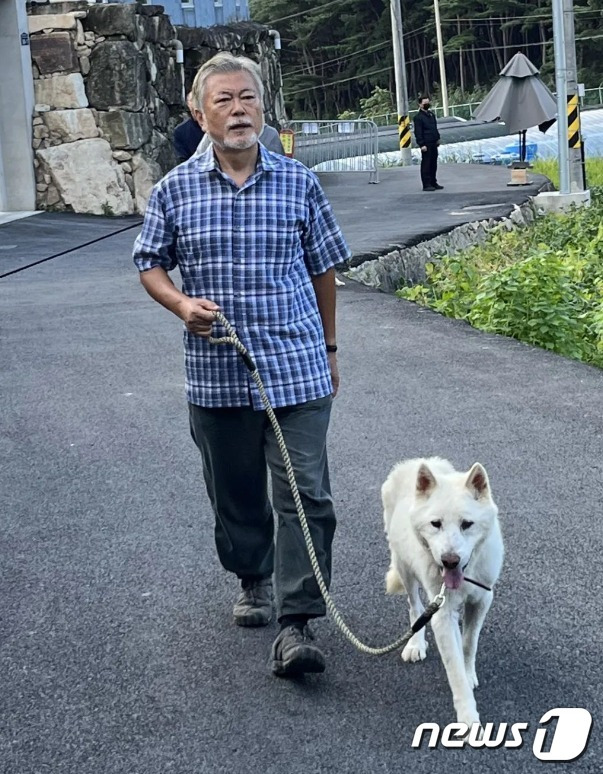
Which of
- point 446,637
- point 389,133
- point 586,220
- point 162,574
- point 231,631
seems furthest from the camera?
point 389,133

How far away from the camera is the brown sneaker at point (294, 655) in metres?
4.59

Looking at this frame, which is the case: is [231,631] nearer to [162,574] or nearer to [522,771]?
[162,574]

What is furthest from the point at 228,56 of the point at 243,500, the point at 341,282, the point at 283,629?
the point at 341,282

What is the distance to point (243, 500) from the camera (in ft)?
16.6

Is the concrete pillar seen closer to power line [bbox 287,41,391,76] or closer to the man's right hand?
the man's right hand

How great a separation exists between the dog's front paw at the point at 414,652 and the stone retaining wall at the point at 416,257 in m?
11.0

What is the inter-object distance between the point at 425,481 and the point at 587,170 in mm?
33048

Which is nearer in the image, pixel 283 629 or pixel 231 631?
pixel 283 629

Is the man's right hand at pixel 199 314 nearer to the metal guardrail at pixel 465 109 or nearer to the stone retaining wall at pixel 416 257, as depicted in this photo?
the stone retaining wall at pixel 416 257

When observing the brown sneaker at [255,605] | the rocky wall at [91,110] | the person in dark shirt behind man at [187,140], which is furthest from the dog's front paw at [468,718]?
the rocky wall at [91,110]

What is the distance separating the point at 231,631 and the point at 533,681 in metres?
1.16

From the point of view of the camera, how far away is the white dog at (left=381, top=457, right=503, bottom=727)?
4.29 meters

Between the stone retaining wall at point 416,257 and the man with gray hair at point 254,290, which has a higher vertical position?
the man with gray hair at point 254,290
